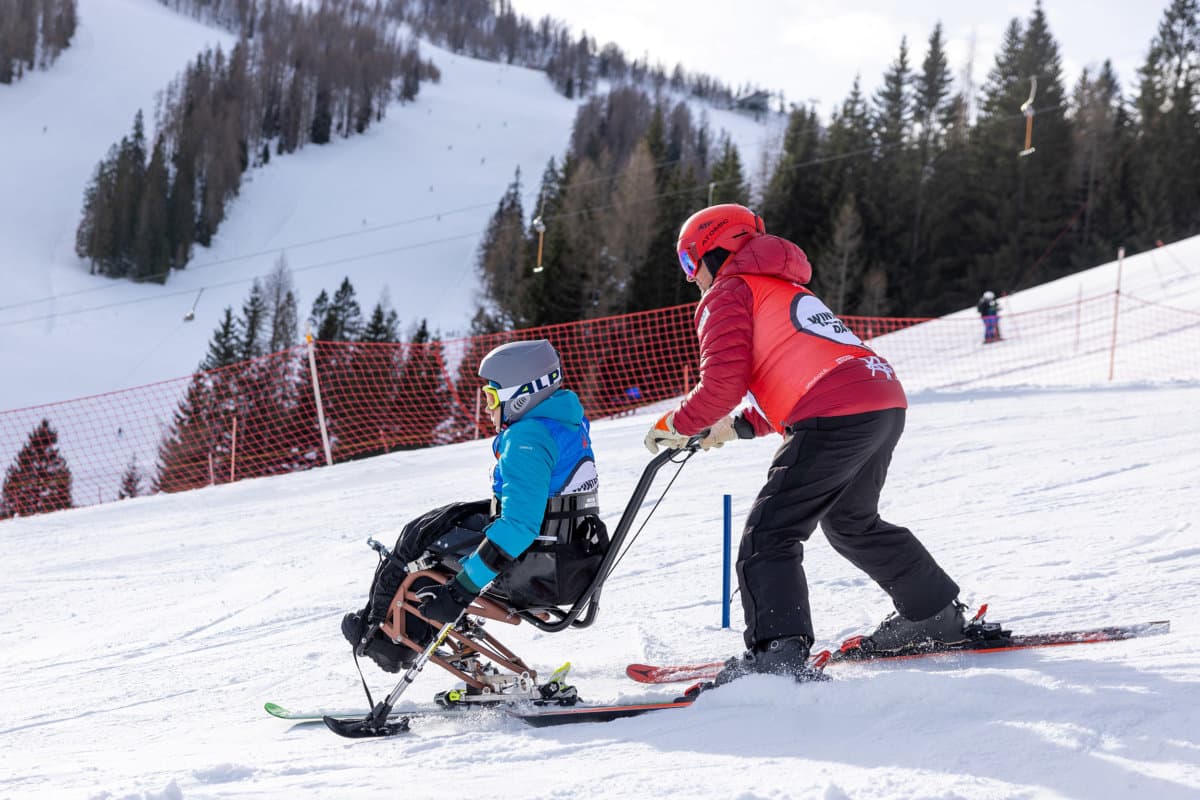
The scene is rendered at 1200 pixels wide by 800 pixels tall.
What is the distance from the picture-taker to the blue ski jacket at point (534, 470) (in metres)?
2.93

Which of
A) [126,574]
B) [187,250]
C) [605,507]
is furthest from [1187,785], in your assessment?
[187,250]

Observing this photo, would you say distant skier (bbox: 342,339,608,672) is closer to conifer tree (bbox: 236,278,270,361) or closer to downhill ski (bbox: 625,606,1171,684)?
downhill ski (bbox: 625,606,1171,684)

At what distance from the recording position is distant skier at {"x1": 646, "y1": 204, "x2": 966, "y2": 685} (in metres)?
2.82

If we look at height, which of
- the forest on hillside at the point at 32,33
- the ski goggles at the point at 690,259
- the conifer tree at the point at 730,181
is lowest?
the ski goggles at the point at 690,259

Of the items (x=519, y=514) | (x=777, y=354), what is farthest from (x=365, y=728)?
(x=777, y=354)

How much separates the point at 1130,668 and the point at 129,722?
11.5 feet

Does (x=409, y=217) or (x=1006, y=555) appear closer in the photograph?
(x=1006, y=555)

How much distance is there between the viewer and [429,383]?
28.6 metres

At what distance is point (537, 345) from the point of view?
322 centimetres

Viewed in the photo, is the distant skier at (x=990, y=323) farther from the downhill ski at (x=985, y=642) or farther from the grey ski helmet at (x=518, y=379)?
the grey ski helmet at (x=518, y=379)

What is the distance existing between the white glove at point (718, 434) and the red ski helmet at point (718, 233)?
0.52m

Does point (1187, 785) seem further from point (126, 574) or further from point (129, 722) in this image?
point (126, 574)

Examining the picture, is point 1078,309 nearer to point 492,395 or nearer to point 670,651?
point 670,651

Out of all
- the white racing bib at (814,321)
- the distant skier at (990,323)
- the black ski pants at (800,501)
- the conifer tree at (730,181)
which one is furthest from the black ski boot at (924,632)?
the conifer tree at (730,181)
